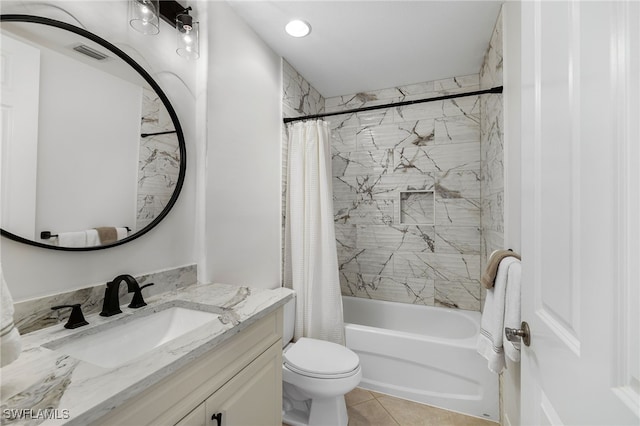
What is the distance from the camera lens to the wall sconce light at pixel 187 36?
1419mm

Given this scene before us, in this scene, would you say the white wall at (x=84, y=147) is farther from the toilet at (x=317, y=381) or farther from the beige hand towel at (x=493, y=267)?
the beige hand towel at (x=493, y=267)

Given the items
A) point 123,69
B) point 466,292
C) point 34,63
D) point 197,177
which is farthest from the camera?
point 466,292

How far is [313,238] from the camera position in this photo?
7.12ft

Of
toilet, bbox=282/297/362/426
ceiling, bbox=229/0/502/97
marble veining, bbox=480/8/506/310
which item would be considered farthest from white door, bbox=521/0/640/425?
ceiling, bbox=229/0/502/97

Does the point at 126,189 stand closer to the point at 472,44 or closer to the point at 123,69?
the point at 123,69

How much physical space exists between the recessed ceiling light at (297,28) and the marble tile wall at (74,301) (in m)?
1.66

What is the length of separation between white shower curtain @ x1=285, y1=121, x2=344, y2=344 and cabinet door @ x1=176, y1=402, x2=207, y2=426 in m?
1.27

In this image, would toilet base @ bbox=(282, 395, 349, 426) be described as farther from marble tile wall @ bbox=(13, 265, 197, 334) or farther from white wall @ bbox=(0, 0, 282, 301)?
marble tile wall @ bbox=(13, 265, 197, 334)

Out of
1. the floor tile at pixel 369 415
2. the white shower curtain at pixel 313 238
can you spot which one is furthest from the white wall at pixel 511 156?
the white shower curtain at pixel 313 238

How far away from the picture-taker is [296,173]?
2232 millimetres

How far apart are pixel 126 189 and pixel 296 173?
1196 millimetres

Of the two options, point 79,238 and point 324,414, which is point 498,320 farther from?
point 79,238

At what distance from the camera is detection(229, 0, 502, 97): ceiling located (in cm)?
177

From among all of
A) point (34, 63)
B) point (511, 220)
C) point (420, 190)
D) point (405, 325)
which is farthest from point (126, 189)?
point (405, 325)
